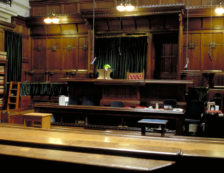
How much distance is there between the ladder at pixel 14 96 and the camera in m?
8.97

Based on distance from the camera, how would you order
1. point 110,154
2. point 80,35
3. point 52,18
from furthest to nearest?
point 80,35
point 52,18
point 110,154

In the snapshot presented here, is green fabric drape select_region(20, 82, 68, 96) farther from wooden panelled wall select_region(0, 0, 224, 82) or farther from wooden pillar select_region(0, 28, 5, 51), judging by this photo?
wooden pillar select_region(0, 28, 5, 51)

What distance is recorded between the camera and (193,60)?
9023 mm

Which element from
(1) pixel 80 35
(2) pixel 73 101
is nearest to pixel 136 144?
(2) pixel 73 101

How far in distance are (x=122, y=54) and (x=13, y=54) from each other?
4.24 meters

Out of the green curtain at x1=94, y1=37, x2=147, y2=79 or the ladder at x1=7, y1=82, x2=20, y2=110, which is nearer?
the ladder at x1=7, y1=82, x2=20, y2=110

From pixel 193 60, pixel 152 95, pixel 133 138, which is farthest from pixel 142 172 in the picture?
pixel 193 60

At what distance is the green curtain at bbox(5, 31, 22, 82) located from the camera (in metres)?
9.48

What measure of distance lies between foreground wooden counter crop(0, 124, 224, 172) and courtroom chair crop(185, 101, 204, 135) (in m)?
3.85

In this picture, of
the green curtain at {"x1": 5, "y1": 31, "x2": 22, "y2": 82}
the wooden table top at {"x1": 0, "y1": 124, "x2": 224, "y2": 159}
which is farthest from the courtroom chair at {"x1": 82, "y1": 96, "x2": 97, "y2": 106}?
the wooden table top at {"x1": 0, "y1": 124, "x2": 224, "y2": 159}

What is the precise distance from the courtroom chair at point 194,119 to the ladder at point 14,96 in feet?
19.3

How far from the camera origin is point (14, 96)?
9.00 m

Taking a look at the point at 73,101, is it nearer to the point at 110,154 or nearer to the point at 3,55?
the point at 3,55

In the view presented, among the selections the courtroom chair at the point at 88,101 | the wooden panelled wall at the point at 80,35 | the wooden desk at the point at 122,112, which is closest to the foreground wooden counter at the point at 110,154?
the wooden desk at the point at 122,112
